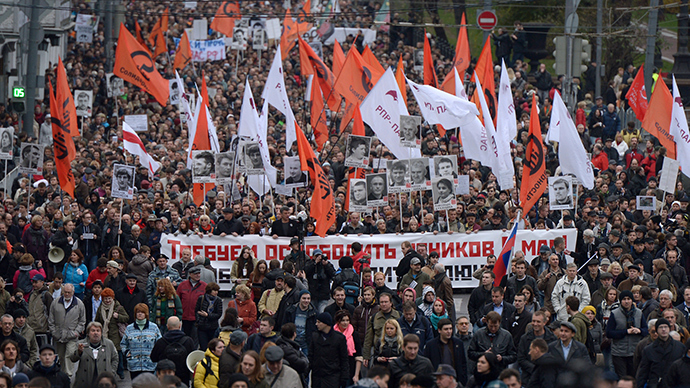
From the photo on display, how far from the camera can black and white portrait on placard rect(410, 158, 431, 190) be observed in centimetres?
1881

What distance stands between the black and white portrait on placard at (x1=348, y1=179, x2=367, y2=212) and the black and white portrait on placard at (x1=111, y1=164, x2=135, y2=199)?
3512 millimetres

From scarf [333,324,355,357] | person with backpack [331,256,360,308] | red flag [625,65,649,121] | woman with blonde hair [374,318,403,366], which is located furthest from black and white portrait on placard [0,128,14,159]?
red flag [625,65,649,121]

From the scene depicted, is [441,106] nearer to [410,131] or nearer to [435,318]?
[410,131]

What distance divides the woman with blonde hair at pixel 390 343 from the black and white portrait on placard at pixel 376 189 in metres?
6.58

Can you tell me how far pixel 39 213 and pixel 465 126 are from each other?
7.36 metres

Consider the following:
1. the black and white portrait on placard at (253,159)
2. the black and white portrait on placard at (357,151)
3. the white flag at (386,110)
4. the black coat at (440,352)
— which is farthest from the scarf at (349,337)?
the black and white portrait on placard at (253,159)

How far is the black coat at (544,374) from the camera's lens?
10742mm

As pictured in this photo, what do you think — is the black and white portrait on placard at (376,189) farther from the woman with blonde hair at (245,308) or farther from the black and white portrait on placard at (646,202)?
the woman with blonde hair at (245,308)

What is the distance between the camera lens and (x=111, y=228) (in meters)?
18.8

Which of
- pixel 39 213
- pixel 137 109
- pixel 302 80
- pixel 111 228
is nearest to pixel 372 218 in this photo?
pixel 111 228

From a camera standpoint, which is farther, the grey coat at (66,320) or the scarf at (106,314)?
the grey coat at (66,320)

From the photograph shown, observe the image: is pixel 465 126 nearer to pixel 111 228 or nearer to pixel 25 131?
pixel 111 228

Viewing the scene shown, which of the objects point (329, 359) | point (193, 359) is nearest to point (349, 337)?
point (329, 359)

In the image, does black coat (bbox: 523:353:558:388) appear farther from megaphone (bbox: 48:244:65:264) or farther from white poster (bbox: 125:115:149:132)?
white poster (bbox: 125:115:149:132)
